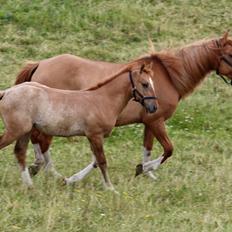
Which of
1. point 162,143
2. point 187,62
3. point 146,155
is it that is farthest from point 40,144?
point 187,62

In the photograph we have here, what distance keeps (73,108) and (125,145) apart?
284 cm

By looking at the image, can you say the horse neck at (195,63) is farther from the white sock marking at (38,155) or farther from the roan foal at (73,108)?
the white sock marking at (38,155)

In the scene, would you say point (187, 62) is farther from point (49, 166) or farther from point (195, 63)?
point (49, 166)

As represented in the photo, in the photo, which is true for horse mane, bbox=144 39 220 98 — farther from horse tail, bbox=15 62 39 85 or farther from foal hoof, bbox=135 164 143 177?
horse tail, bbox=15 62 39 85

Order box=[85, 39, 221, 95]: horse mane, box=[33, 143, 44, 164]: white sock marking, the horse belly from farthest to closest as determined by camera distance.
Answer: box=[85, 39, 221, 95]: horse mane → box=[33, 143, 44, 164]: white sock marking → the horse belly

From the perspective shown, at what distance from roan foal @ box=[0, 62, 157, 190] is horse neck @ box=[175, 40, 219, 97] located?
1357 mm

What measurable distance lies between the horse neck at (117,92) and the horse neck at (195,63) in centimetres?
144

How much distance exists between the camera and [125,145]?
36.0 ft

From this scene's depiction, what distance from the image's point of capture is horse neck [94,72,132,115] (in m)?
8.51

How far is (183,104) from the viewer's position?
13.0m

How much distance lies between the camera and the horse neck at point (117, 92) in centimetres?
851

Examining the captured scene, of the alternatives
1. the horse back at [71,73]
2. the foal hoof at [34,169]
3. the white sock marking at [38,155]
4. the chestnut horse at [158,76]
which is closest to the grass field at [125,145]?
the foal hoof at [34,169]

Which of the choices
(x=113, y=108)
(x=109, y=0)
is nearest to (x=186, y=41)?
(x=109, y=0)

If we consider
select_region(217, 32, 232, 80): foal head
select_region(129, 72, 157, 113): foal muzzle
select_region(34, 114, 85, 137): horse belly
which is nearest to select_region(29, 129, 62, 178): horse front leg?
select_region(34, 114, 85, 137): horse belly
